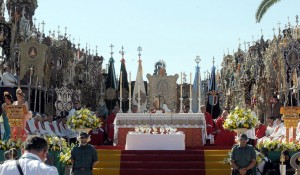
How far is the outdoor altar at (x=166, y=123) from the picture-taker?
20.6 m

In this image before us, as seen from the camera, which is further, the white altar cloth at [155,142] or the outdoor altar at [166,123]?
the outdoor altar at [166,123]

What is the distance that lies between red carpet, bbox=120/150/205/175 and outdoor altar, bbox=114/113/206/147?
3.28m

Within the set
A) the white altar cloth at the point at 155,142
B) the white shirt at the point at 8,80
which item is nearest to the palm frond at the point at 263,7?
the white altar cloth at the point at 155,142

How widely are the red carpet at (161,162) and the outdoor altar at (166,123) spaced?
10.7ft

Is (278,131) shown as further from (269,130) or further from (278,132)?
(269,130)

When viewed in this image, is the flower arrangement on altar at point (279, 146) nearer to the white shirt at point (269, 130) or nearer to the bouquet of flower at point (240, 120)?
the bouquet of flower at point (240, 120)

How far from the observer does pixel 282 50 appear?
100 ft

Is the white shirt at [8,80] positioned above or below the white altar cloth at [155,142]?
above

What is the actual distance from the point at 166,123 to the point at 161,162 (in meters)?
4.45

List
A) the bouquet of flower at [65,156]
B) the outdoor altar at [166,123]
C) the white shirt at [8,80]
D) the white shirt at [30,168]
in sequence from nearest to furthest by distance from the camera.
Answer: the white shirt at [30,168] → the bouquet of flower at [65,156] → the outdoor altar at [166,123] → the white shirt at [8,80]

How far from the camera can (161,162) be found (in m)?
16.3

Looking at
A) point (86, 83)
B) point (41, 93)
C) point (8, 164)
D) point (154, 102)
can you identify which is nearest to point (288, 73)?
point (154, 102)

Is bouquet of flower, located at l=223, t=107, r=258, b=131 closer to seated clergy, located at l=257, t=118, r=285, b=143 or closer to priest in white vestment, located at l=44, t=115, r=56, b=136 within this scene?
seated clergy, located at l=257, t=118, r=285, b=143

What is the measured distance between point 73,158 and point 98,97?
33351 mm
